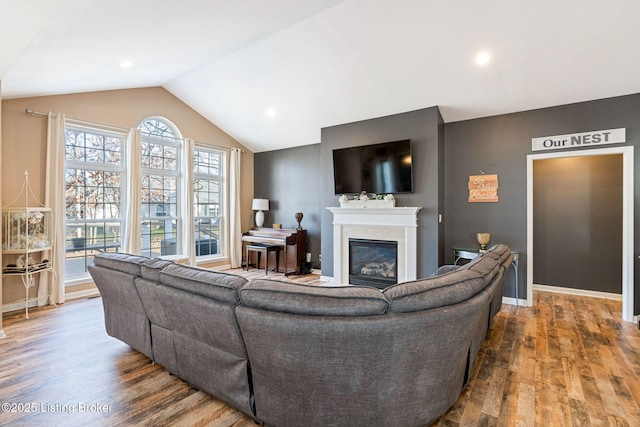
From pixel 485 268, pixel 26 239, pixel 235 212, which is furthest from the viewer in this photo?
pixel 235 212

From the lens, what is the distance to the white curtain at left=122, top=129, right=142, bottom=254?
4898 millimetres

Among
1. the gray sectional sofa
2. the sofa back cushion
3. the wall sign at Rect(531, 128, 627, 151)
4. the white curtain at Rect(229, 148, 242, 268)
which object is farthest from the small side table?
the white curtain at Rect(229, 148, 242, 268)

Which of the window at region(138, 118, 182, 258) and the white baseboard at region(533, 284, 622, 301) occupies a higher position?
the window at region(138, 118, 182, 258)

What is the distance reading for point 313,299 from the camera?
152cm

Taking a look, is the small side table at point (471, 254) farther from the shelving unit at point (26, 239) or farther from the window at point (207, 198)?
the shelving unit at point (26, 239)

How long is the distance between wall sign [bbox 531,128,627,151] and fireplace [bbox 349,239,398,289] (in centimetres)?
236

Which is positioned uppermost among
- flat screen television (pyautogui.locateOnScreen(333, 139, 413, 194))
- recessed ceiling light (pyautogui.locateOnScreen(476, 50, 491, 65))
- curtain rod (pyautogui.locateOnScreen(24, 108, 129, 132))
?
recessed ceiling light (pyautogui.locateOnScreen(476, 50, 491, 65))

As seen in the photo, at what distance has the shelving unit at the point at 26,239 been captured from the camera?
356 centimetres

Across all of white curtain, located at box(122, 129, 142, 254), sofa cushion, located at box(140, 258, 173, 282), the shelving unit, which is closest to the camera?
sofa cushion, located at box(140, 258, 173, 282)

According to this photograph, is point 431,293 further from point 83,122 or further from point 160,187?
point 160,187

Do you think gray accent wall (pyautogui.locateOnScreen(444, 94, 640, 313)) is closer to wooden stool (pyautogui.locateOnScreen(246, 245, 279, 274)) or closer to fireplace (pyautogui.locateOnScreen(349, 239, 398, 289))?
fireplace (pyautogui.locateOnScreen(349, 239, 398, 289))

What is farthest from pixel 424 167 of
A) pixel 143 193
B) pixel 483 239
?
pixel 143 193

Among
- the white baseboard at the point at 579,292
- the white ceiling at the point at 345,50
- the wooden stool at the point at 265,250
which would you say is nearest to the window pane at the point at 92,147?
the white ceiling at the point at 345,50

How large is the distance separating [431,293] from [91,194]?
525 cm
